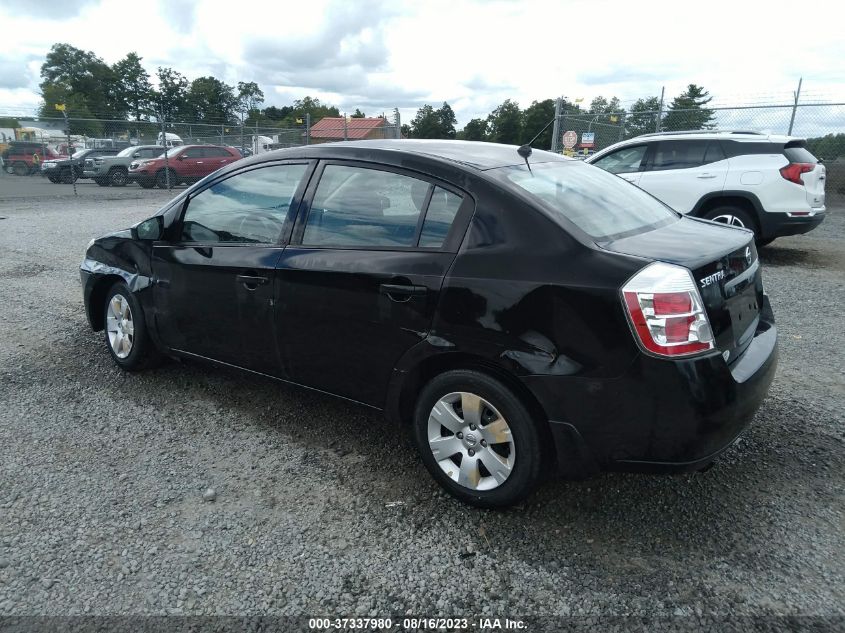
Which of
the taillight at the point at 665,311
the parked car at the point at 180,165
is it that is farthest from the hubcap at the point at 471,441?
the parked car at the point at 180,165

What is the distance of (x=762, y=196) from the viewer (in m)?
7.97

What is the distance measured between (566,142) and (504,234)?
1562cm

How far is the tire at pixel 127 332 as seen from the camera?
13.4 ft

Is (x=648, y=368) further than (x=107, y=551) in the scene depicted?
No

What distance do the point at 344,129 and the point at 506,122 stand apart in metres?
32.6

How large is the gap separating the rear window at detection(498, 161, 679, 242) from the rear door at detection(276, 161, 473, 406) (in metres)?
0.39

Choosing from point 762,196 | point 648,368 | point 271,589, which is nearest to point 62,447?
point 271,589

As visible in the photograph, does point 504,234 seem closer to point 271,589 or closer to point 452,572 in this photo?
point 452,572

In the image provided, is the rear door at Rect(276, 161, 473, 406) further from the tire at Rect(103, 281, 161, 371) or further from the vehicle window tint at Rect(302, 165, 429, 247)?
the tire at Rect(103, 281, 161, 371)

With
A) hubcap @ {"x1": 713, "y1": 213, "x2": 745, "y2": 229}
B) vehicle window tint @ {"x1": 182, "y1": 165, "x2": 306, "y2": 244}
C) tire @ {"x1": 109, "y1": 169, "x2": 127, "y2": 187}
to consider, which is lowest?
tire @ {"x1": 109, "y1": 169, "x2": 127, "y2": 187}

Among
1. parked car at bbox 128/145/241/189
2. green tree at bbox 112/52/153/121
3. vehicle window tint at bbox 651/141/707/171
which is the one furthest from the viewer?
green tree at bbox 112/52/153/121

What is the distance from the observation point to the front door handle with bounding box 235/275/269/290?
3.27 metres

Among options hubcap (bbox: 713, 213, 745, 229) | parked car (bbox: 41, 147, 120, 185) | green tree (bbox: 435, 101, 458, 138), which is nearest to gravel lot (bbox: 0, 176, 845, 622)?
hubcap (bbox: 713, 213, 745, 229)

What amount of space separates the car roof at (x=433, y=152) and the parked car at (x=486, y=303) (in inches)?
0.7
